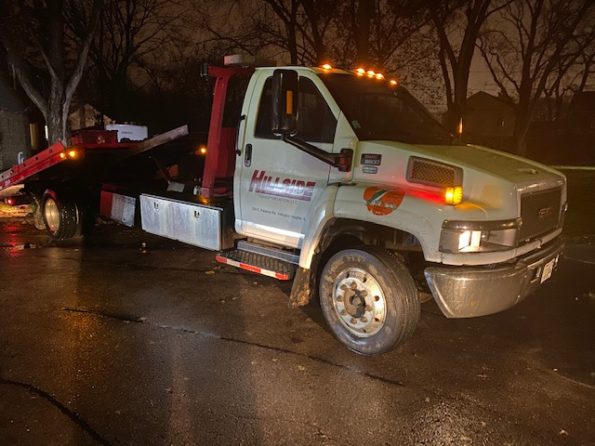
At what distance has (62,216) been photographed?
28.3 ft

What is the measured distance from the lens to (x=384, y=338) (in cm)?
433

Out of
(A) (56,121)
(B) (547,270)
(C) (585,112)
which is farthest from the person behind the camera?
(C) (585,112)

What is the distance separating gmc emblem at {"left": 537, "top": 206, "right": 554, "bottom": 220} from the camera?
14.7ft

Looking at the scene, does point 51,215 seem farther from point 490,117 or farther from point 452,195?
point 490,117

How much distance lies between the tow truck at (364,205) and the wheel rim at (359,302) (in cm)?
1


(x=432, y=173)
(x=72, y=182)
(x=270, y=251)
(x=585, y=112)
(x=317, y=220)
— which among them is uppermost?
(x=585, y=112)

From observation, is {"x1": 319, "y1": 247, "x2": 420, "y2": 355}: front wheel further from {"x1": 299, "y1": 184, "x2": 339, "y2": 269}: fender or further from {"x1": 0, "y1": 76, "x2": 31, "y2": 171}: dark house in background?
{"x1": 0, "y1": 76, "x2": 31, "y2": 171}: dark house in background

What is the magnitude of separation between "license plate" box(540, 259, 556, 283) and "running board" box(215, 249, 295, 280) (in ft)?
7.61

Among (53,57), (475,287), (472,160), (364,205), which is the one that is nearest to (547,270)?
(475,287)

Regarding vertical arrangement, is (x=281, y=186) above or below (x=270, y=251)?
above

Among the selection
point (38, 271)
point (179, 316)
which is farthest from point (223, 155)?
point (38, 271)

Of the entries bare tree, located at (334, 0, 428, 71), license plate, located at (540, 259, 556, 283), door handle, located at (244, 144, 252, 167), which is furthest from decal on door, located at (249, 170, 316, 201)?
bare tree, located at (334, 0, 428, 71)

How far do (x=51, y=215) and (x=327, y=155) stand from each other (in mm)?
6271

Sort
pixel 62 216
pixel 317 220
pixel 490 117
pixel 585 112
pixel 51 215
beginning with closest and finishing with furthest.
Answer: pixel 317 220, pixel 62 216, pixel 51 215, pixel 585 112, pixel 490 117
